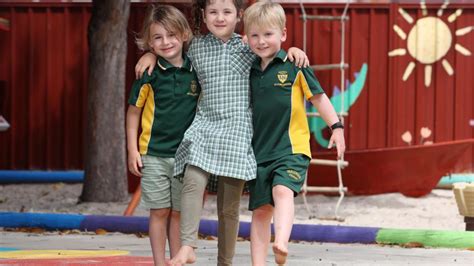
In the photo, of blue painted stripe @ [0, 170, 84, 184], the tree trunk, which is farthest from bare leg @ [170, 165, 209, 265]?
blue painted stripe @ [0, 170, 84, 184]

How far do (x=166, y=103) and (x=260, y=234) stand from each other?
87 centimetres

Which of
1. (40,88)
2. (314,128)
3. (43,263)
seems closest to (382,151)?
(314,128)

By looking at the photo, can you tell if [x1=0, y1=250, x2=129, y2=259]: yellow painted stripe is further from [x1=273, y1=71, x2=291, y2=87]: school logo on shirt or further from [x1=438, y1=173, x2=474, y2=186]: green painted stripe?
[x1=438, y1=173, x2=474, y2=186]: green painted stripe

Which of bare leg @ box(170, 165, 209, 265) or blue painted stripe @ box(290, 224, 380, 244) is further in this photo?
blue painted stripe @ box(290, 224, 380, 244)

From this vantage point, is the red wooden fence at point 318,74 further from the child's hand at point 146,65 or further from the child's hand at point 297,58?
the child's hand at point 297,58

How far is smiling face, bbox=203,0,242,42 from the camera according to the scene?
6.51m

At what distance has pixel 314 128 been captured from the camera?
15562mm

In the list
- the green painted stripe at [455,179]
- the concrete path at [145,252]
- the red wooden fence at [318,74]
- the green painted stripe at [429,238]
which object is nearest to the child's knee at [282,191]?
the concrete path at [145,252]

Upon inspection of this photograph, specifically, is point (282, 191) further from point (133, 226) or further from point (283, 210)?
point (133, 226)

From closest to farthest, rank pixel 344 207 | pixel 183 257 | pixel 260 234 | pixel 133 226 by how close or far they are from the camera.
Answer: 1. pixel 183 257
2. pixel 260 234
3. pixel 133 226
4. pixel 344 207

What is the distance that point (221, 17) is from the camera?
6508mm

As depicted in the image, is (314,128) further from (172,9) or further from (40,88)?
(172,9)

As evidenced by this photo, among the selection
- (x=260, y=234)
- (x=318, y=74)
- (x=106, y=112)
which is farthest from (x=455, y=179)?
(x=260, y=234)

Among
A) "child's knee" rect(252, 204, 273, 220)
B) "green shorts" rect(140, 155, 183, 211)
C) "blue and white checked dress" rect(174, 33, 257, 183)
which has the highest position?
"blue and white checked dress" rect(174, 33, 257, 183)
